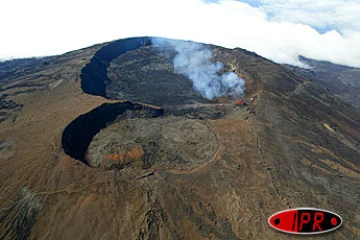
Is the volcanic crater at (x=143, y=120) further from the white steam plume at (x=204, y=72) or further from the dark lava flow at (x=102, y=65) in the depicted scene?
the white steam plume at (x=204, y=72)

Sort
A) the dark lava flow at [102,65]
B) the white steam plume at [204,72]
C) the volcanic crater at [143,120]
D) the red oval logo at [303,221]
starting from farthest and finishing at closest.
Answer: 1. the white steam plume at [204,72]
2. the dark lava flow at [102,65]
3. the volcanic crater at [143,120]
4. the red oval logo at [303,221]

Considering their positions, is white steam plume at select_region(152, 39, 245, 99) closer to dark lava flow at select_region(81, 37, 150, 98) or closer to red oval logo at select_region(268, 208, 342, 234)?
dark lava flow at select_region(81, 37, 150, 98)

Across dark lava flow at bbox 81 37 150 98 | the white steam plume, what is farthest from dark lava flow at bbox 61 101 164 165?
the white steam plume

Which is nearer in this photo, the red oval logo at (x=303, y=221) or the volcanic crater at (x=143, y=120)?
the red oval logo at (x=303, y=221)

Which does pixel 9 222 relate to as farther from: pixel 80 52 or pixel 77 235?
pixel 80 52

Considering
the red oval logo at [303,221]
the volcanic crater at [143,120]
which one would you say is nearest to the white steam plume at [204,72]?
the volcanic crater at [143,120]

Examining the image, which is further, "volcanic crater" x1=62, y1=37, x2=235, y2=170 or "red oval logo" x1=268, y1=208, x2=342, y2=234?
"volcanic crater" x1=62, y1=37, x2=235, y2=170

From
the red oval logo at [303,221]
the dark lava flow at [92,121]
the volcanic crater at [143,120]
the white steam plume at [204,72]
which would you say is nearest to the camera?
the red oval logo at [303,221]
